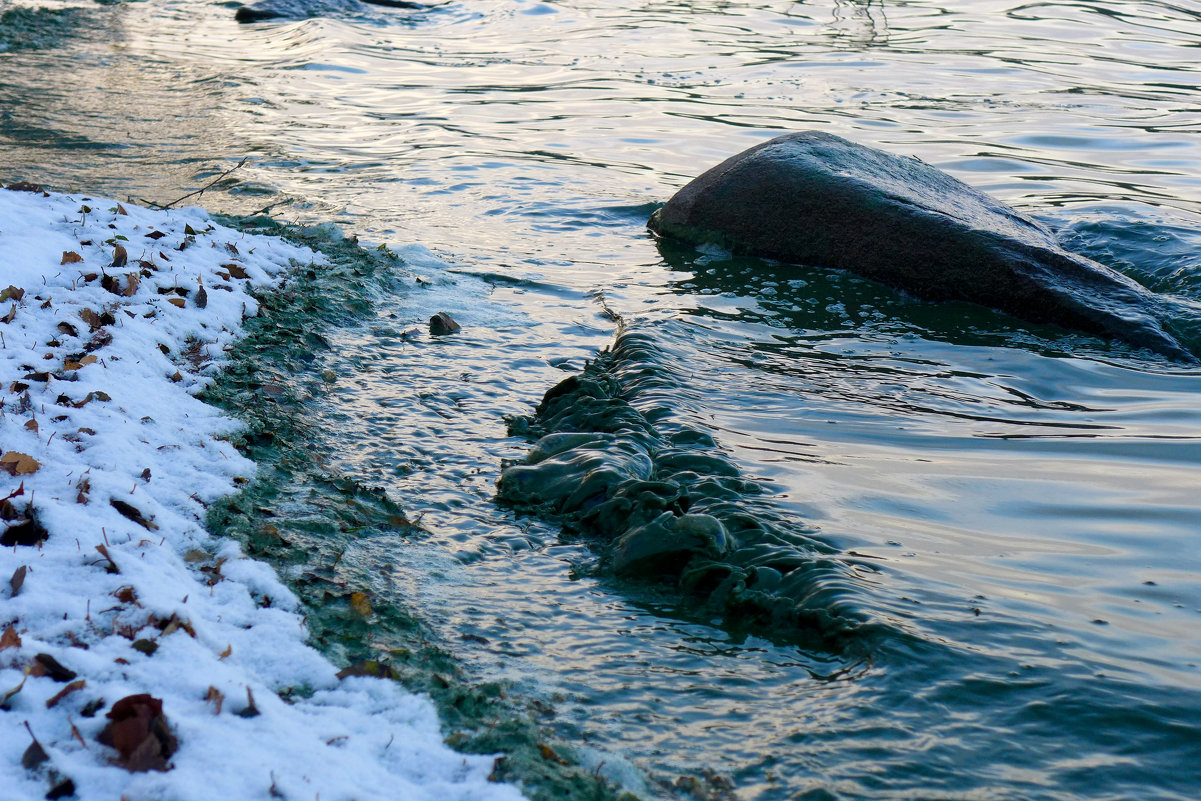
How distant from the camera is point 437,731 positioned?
7.88 feet

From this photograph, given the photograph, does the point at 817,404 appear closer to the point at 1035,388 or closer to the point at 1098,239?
the point at 1035,388

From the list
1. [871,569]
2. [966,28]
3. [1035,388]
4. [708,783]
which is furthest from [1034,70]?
[708,783]

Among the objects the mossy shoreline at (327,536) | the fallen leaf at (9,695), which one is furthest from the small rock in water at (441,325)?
the fallen leaf at (9,695)

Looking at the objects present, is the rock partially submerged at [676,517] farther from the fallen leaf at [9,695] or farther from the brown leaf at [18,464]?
the fallen leaf at [9,695]

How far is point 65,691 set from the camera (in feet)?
6.93

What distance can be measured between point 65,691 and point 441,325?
133 inches

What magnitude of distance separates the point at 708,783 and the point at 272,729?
3.34ft

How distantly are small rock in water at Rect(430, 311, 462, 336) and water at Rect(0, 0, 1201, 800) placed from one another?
0.19 metres

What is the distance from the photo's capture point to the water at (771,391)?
258 cm

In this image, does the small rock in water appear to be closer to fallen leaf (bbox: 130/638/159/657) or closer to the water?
the water

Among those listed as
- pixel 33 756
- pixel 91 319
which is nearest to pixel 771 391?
pixel 91 319

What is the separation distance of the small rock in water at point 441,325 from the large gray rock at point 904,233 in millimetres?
A: 2408

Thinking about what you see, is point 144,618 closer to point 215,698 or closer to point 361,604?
point 215,698

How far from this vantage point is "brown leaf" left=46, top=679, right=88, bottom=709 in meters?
2.09
